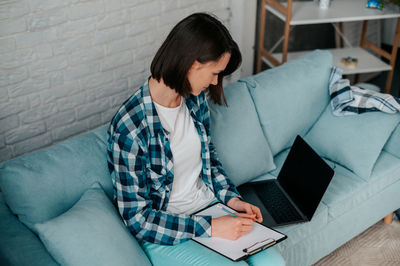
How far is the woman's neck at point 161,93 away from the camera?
56.9 inches

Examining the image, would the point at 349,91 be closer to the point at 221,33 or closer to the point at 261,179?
the point at 261,179

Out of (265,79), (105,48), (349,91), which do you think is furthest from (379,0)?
(105,48)

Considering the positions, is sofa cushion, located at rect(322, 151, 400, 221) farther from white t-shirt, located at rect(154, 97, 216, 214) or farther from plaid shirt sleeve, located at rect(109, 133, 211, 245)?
plaid shirt sleeve, located at rect(109, 133, 211, 245)

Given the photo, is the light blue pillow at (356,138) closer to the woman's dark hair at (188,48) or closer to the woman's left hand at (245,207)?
the woman's left hand at (245,207)

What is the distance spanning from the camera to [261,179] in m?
2.02

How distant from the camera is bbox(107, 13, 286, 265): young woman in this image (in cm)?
135

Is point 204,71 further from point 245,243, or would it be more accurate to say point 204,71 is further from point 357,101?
point 357,101

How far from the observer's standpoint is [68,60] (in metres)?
1.95

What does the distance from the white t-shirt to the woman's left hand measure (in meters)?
0.08

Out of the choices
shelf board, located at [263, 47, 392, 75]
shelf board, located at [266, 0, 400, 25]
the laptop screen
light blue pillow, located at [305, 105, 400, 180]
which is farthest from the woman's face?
shelf board, located at [263, 47, 392, 75]

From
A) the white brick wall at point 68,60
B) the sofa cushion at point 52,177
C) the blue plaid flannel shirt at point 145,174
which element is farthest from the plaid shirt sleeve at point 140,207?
the white brick wall at point 68,60

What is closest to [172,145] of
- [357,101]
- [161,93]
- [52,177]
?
[161,93]

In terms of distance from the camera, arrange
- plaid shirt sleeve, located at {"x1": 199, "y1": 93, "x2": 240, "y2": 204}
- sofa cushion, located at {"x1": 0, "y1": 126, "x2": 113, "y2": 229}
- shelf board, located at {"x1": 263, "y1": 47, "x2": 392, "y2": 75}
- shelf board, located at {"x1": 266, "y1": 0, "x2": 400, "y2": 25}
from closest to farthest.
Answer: sofa cushion, located at {"x1": 0, "y1": 126, "x2": 113, "y2": 229} < plaid shirt sleeve, located at {"x1": 199, "y1": 93, "x2": 240, "y2": 204} < shelf board, located at {"x1": 266, "y1": 0, "x2": 400, "y2": 25} < shelf board, located at {"x1": 263, "y1": 47, "x2": 392, "y2": 75}

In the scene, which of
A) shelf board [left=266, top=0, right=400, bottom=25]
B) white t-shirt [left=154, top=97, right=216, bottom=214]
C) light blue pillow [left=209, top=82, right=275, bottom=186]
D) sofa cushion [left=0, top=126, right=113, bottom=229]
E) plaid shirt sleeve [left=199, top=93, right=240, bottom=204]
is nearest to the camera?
sofa cushion [left=0, top=126, right=113, bottom=229]
